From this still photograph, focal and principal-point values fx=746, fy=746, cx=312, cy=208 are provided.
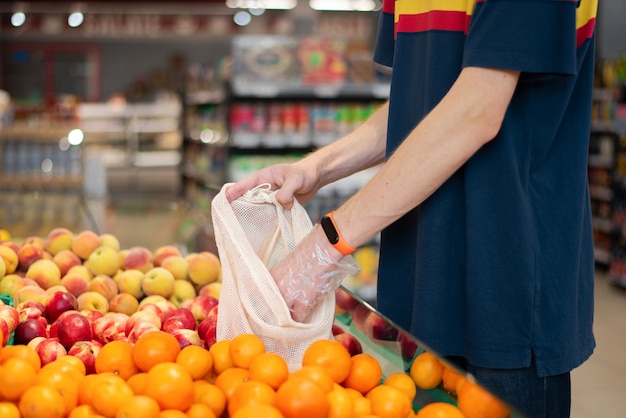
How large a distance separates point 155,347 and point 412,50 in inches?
26.4

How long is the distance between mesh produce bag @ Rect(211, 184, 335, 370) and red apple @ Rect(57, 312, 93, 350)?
0.28m

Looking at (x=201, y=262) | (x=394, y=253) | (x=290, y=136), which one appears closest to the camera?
(x=394, y=253)

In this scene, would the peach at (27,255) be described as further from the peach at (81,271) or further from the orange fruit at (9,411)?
the orange fruit at (9,411)

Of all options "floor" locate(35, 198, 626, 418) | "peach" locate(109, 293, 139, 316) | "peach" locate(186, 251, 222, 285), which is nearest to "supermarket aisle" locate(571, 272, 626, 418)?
"floor" locate(35, 198, 626, 418)

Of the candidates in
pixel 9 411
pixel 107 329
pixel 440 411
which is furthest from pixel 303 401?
pixel 107 329

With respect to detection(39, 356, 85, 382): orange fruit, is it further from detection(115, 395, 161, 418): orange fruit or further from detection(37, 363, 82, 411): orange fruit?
detection(115, 395, 161, 418): orange fruit

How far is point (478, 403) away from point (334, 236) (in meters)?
0.40

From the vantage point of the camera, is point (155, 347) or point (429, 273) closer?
point (155, 347)

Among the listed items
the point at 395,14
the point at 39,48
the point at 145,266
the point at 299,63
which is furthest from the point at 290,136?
the point at 39,48

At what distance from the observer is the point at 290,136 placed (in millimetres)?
6027

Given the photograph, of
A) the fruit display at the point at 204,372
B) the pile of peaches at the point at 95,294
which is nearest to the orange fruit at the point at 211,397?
the fruit display at the point at 204,372

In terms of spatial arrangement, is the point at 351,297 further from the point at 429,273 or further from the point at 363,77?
the point at 363,77

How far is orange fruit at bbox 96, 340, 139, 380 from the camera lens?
1.15 meters

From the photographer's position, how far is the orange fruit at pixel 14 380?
1.00 meters
